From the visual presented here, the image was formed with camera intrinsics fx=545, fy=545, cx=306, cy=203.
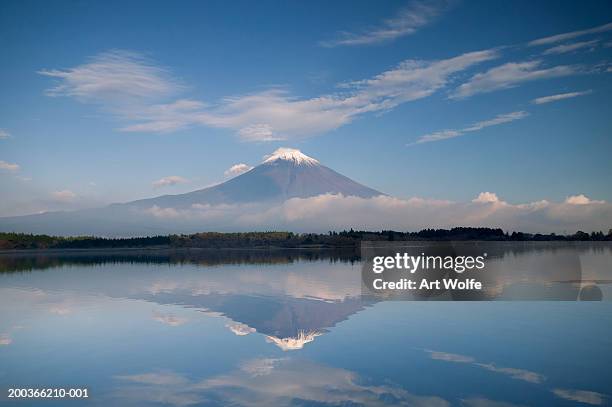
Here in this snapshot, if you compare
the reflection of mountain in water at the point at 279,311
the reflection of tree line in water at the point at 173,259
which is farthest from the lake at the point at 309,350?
the reflection of tree line in water at the point at 173,259

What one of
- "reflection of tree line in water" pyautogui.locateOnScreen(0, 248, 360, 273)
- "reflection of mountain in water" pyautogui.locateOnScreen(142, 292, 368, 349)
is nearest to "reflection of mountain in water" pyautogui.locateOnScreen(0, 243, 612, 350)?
"reflection of mountain in water" pyautogui.locateOnScreen(142, 292, 368, 349)

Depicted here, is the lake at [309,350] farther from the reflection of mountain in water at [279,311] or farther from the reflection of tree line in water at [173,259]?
the reflection of tree line in water at [173,259]

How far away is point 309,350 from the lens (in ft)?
31.7

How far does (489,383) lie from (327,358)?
8.84 ft

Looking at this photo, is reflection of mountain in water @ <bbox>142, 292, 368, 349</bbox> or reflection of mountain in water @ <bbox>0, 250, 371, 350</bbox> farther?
reflection of mountain in water @ <bbox>0, 250, 371, 350</bbox>

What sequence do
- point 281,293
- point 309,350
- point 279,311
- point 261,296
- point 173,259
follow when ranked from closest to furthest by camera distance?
point 309,350, point 279,311, point 261,296, point 281,293, point 173,259

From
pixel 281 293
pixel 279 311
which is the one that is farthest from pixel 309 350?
pixel 281 293

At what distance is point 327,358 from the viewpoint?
29.9ft

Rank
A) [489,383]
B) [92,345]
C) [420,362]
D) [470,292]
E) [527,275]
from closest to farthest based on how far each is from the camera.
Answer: [489,383], [420,362], [92,345], [470,292], [527,275]

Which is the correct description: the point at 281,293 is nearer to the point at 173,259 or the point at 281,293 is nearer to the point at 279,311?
the point at 279,311

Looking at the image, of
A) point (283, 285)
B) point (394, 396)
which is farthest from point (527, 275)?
point (394, 396)

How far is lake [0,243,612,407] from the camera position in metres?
7.24

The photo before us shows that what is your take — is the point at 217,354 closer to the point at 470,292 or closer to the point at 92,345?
the point at 92,345

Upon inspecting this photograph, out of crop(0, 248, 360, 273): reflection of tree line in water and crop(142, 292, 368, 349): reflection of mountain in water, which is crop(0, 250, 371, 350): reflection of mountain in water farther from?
crop(0, 248, 360, 273): reflection of tree line in water
